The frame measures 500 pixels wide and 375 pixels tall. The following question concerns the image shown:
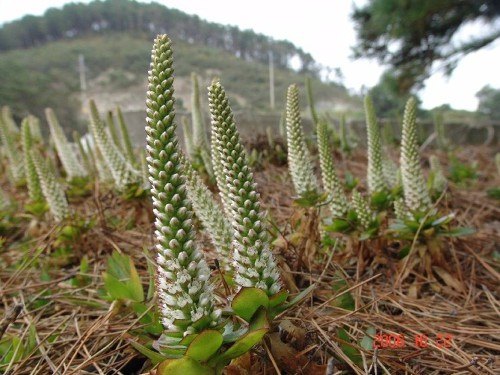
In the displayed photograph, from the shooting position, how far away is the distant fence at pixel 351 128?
5.93 m

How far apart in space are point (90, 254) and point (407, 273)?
2.01m

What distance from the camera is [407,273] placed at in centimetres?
213

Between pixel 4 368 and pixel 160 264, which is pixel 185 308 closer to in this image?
pixel 160 264

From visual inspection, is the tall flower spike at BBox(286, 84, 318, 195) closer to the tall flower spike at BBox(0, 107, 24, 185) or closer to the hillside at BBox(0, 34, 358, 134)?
the tall flower spike at BBox(0, 107, 24, 185)

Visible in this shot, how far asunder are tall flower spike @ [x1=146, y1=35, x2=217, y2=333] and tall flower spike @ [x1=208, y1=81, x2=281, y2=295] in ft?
0.50

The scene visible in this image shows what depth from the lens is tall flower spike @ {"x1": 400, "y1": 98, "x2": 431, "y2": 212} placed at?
89.8 inches

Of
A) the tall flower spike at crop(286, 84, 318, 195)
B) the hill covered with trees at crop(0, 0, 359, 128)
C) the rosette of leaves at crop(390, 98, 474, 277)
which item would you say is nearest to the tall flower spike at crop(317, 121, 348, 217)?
the tall flower spike at crop(286, 84, 318, 195)

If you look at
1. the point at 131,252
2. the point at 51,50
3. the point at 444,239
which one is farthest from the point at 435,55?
the point at 51,50

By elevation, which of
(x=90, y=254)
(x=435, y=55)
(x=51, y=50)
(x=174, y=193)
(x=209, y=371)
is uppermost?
(x=51, y=50)

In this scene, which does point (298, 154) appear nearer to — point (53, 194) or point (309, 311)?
point (309, 311)

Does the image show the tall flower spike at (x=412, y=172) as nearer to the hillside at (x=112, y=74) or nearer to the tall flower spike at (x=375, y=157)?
the tall flower spike at (x=375, y=157)

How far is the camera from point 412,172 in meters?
2.31

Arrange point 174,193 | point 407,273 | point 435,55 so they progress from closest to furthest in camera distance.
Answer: point 174,193
point 407,273
point 435,55
